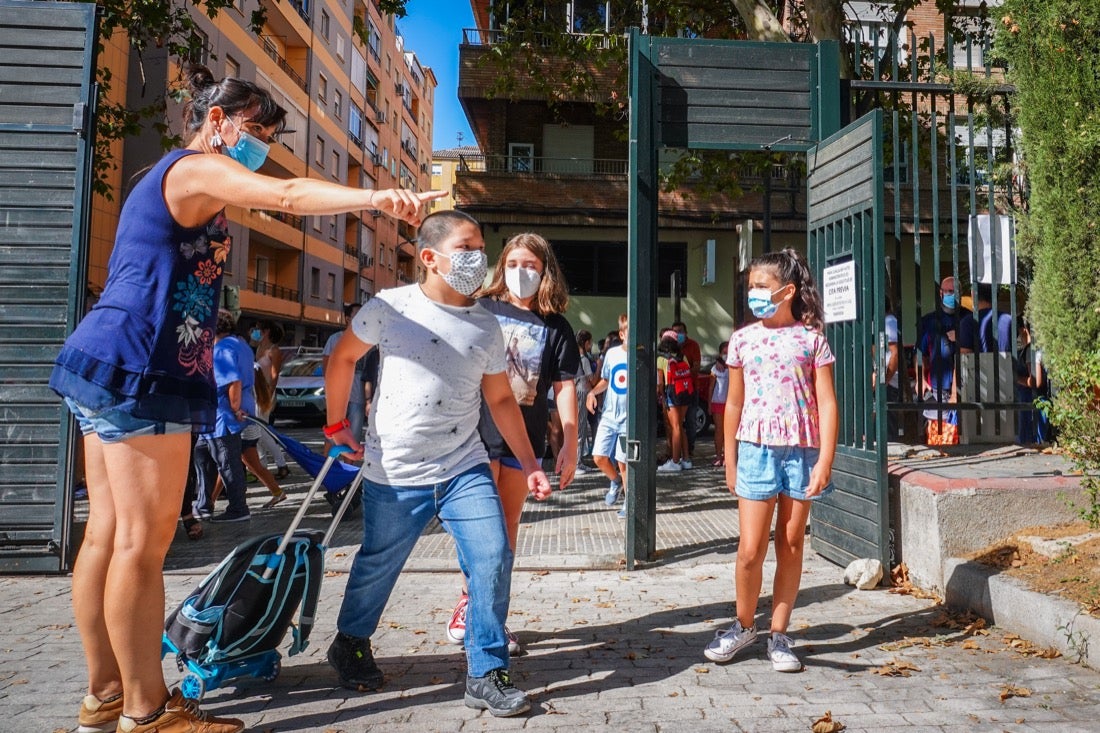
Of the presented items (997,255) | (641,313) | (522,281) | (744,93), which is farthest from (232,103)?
(997,255)

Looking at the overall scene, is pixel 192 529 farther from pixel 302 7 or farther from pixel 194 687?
pixel 302 7

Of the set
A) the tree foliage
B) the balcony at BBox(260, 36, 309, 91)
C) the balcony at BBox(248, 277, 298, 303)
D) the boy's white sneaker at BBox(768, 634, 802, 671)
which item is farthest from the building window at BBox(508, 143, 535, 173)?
the boy's white sneaker at BBox(768, 634, 802, 671)

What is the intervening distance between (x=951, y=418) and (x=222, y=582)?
20.1ft

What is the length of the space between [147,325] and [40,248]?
356cm

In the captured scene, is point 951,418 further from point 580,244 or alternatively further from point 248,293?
point 248,293

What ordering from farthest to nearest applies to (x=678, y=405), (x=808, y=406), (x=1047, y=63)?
1. (x=678, y=405)
2. (x=1047, y=63)
3. (x=808, y=406)

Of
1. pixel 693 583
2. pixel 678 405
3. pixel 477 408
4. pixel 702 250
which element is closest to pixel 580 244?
pixel 702 250

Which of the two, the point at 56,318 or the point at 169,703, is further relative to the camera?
the point at 56,318

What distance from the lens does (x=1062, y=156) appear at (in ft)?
18.0

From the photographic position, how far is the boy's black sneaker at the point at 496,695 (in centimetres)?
336

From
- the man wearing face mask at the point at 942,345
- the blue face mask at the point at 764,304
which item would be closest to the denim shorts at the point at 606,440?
the man wearing face mask at the point at 942,345

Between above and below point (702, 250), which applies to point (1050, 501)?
below

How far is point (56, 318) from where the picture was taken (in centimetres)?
576

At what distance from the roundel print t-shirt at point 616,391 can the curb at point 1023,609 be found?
397cm
